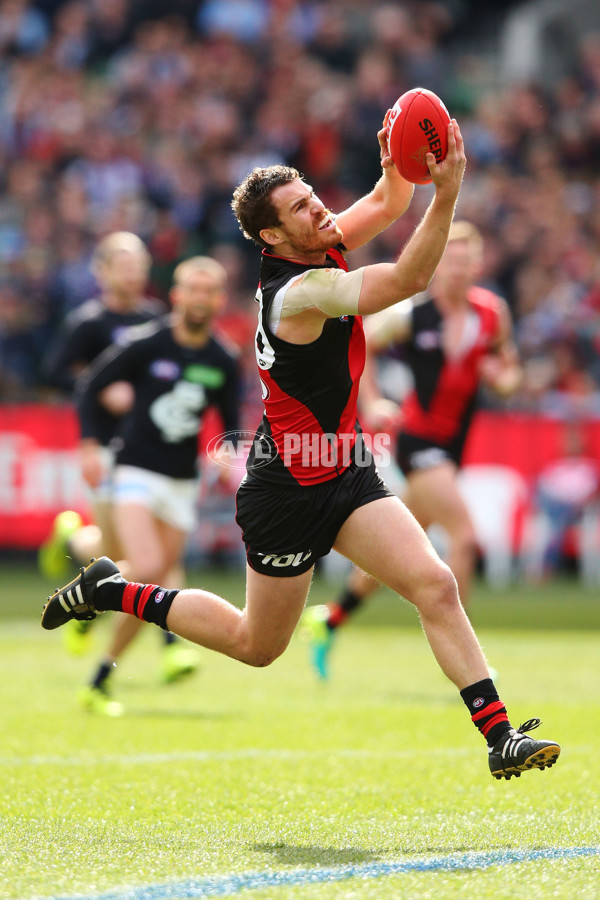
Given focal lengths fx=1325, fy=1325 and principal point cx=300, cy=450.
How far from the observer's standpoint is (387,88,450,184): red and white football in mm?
4703

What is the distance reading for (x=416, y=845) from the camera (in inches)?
170

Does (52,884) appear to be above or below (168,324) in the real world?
below

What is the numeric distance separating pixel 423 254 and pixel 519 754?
1725mm

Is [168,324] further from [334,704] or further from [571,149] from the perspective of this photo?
[571,149]

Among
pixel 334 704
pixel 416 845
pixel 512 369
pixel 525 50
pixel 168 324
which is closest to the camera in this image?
pixel 416 845

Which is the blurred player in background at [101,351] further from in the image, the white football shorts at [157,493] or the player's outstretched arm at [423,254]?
the player's outstretched arm at [423,254]

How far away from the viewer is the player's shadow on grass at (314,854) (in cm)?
411

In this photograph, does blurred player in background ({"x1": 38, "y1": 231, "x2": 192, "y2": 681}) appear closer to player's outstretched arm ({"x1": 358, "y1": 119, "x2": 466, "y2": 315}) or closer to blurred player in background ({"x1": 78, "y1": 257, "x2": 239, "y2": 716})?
blurred player in background ({"x1": 78, "y1": 257, "x2": 239, "y2": 716})

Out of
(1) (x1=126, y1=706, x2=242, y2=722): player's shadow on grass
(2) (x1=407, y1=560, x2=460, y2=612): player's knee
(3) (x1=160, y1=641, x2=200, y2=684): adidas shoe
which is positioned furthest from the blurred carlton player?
(3) (x1=160, y1=641, x2=200, y2=684): adidas shoe

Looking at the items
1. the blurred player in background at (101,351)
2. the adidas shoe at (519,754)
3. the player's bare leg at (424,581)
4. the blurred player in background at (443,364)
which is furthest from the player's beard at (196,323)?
the adidas shoe at (519,754)

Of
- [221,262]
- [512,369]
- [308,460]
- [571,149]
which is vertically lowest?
[308,460]

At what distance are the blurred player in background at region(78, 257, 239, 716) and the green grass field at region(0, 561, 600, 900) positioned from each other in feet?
3.61

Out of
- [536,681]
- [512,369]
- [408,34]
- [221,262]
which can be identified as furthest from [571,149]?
[536,681]

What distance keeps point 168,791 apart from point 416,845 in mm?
1245
